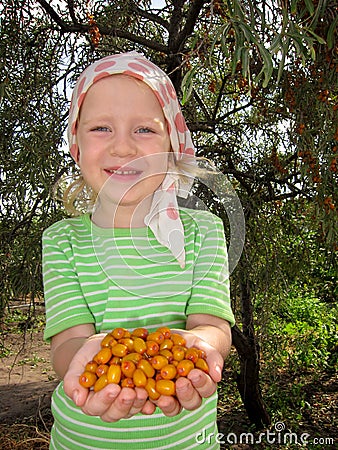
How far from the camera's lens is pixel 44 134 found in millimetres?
2225

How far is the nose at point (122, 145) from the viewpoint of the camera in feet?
3.39

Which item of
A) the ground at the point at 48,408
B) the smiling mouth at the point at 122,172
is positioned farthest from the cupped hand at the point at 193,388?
the ground at the point at 48,408

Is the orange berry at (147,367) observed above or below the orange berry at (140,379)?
above

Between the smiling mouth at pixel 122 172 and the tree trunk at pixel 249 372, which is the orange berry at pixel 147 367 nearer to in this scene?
the smiling mouth at pixel 122 172

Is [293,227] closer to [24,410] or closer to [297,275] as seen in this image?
[297,275]

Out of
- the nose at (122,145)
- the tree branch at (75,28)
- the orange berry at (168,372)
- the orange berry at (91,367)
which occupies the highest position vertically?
the tree branch at (75,28)

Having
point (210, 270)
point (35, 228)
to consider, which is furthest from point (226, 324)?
point (35, 228)

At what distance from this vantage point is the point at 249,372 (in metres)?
3.42

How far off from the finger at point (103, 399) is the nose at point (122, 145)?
440 mm

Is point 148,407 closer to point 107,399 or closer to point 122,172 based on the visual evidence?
point 107,399

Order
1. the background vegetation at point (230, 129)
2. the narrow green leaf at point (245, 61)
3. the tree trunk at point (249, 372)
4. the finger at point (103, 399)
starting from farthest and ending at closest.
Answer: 1. the tree trunk at point (249, 372)
2. the background vegetation at point (230, 129)
3. the narrow green leaf at point (245, 61)
4. the finger at point (103, 399)

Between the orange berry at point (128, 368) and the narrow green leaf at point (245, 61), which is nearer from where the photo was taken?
the orange berry at point (128, 368)

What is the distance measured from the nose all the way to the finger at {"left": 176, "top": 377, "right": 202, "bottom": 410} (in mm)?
443

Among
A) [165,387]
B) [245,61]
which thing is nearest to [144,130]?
[245,61]
